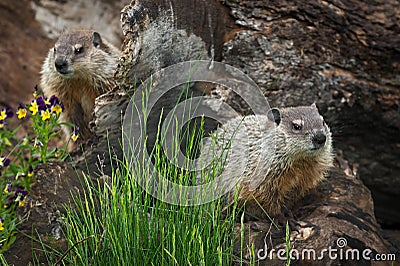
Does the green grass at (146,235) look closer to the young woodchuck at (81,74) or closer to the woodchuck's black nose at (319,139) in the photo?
the woodchuck's black nose at (319,139)

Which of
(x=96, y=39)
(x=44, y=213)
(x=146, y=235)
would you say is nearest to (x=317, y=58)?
(x=96, y=39)

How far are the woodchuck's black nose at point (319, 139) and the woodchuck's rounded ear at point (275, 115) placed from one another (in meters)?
0.31

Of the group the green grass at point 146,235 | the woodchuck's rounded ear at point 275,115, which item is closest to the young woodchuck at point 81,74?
the woodchuck's rounded ear at point 275,115

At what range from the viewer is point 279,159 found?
12.8 feet

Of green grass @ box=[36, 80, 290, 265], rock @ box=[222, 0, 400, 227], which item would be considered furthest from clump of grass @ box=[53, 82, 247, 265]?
rock @ box=[222, 0, 400, 227]

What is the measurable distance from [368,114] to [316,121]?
1.36 m

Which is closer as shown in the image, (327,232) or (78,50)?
(327,232)

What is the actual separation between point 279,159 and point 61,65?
88.9 inches

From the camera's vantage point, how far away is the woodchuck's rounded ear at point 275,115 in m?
3.97

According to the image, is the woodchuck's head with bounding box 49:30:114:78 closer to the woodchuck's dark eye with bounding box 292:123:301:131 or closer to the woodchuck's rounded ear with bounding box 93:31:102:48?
the woodchuck's rounded ear with bounding box 93:31:102:48

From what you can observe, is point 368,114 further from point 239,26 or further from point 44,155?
point 44,155

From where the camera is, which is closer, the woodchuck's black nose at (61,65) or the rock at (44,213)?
the rock at (44,213)

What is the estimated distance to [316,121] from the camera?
12.7 feet

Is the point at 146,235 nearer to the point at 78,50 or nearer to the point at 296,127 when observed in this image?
the point at 296,127
